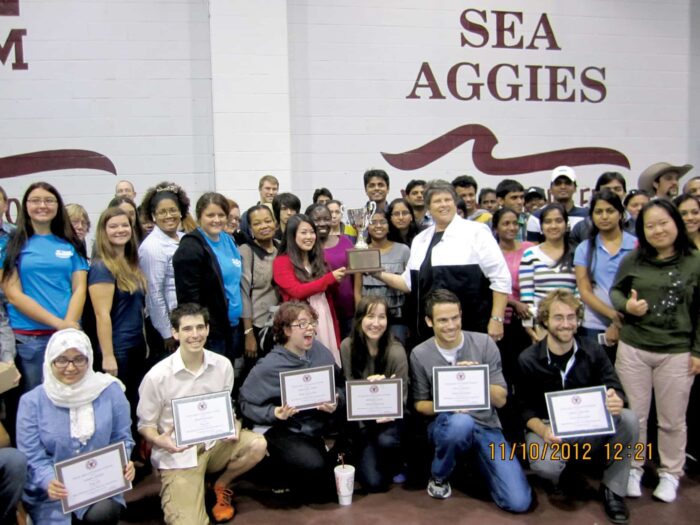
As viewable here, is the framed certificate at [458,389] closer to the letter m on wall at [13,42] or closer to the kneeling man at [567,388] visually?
the kneeling man at [567,388]

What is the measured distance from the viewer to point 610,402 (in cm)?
291

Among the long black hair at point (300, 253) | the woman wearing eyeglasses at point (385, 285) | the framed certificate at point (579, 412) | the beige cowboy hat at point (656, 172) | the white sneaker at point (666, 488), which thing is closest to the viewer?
the framed certificate at point (579, 412)

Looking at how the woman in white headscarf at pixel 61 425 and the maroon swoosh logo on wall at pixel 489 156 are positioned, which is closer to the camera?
the woman in white headscarf at pixel 61 425

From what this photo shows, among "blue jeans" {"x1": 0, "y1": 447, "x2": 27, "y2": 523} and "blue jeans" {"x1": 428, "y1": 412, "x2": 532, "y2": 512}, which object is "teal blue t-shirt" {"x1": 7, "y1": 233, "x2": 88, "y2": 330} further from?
"blue jeans" {"x1": 428, "y1": 412, "x2": 532, "y2": 512}

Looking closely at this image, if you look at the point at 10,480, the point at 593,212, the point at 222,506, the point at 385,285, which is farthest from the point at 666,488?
the point at 10,480

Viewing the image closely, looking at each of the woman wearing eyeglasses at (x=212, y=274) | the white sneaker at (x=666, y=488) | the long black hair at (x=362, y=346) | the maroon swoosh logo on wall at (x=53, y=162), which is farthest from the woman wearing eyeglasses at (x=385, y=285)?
the maroon swoosh logo on wall at (x=53, y=162)

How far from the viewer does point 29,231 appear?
10.4 feet

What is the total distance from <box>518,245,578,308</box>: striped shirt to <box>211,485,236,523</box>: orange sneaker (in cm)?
203

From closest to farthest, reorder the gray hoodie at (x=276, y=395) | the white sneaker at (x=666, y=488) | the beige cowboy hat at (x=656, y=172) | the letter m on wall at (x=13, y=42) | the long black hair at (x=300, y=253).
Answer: the white sneaker at (x=666, y=488), the gray hoodie at (x=276, y=395), the long black hair at (x=300, y=253), the beige cowboy hat at (x=656, y=172), the letter m on wall at (x=13, y=42)

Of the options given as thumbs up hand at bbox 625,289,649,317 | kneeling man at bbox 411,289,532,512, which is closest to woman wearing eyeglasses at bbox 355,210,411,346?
kneeling man at bbox 411,289,532,512

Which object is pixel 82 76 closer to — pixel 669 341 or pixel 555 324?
pixel 555 324

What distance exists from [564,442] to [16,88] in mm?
5568

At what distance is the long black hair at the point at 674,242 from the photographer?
305cm

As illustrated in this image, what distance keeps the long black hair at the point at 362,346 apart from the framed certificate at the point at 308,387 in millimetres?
244
